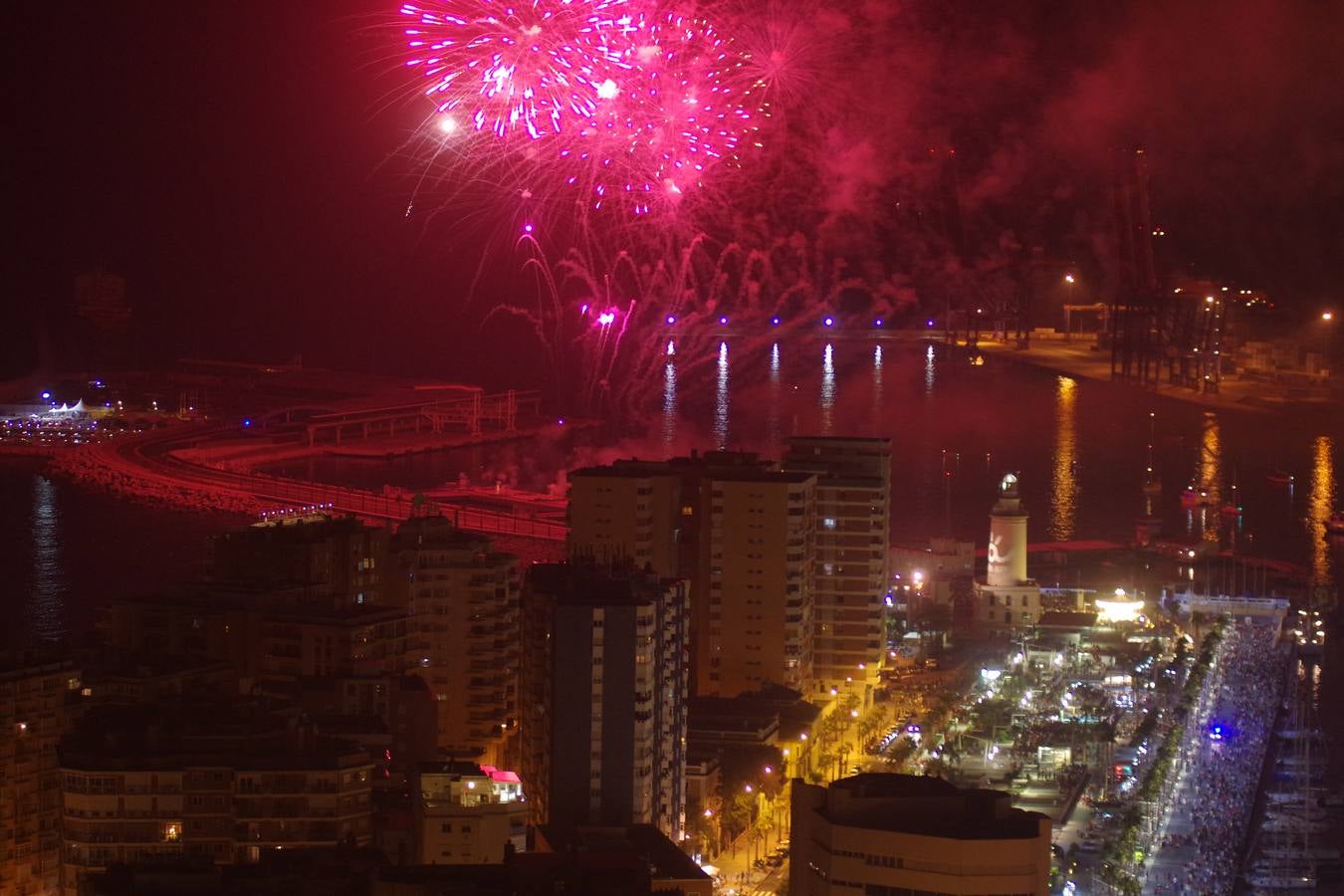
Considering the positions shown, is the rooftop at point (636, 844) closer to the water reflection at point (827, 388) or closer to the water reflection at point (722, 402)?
the water reflection at point (722, 402)

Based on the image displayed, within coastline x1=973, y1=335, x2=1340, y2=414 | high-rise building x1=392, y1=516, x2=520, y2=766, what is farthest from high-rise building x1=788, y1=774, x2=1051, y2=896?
coastline x1=973, y1=335, x2=1340, y2=414

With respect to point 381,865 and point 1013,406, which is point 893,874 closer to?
point 381,865

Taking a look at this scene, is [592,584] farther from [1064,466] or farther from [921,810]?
[1064,466]

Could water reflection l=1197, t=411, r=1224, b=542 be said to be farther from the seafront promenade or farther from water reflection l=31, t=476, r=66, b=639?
water reflection l=31, t=476, r=66, b=639

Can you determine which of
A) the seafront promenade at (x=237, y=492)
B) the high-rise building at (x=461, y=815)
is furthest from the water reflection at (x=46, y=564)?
the high-rise building at (x=461, y=815)

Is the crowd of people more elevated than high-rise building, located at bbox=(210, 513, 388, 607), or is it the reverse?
high-rise building, located at bbox=(210, 513, 388, 607)

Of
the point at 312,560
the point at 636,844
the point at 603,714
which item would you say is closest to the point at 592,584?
the point at 603,714
